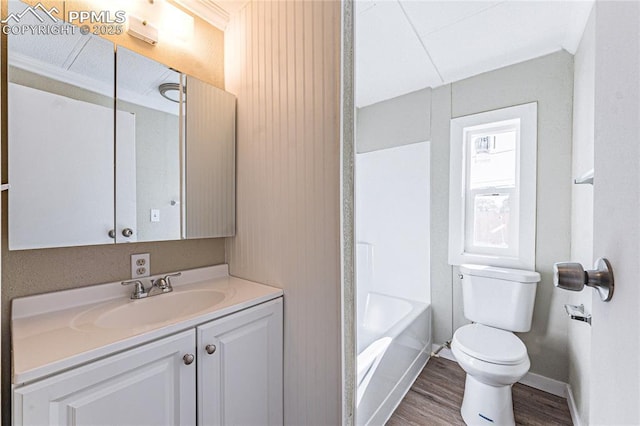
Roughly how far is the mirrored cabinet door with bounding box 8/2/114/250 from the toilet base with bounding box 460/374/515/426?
203cm

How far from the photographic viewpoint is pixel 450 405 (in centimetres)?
166

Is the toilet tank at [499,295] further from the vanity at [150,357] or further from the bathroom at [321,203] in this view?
the vanity at [150,357]

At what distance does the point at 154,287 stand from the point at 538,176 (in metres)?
2.34

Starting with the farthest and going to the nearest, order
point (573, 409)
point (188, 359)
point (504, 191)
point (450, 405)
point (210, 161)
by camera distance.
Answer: point (504, 191)
point (450, 405)
point (573, 409)
point (210, 161)
point (188, 359)

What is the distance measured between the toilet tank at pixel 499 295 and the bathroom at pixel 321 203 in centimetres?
17

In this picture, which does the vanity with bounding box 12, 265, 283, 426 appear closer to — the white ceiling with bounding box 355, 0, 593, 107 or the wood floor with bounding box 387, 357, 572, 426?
the wood floor with bounding box 387, 357, 572, 426

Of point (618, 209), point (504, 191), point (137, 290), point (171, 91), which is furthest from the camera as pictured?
point (504, 191)

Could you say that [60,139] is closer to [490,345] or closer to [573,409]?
[490,345]

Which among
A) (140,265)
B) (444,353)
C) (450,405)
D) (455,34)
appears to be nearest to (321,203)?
(140,265)

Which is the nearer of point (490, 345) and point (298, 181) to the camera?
point (298, 181)

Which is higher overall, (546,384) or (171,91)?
(171,91)

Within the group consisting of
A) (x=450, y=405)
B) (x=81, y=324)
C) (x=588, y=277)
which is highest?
(x=588, y=277)

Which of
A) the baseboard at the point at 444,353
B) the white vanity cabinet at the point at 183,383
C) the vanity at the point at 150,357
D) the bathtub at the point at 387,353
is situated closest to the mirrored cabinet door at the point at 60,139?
the vanity at the point at 150,357

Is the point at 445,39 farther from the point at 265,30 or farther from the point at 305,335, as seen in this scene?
the point at 305,335
